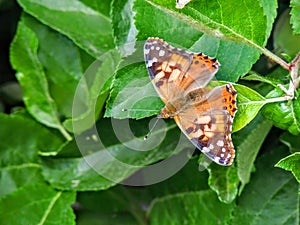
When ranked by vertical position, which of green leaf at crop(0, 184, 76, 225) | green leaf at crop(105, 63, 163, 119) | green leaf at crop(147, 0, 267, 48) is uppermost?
green leaf at crop(147, 0, 267, 48)

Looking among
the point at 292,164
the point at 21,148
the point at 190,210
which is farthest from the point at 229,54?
the point at 21,148

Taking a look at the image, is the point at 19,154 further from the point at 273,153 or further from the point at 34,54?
the point at 273,153

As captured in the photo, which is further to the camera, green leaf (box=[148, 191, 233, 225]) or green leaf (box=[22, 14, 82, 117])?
green leaf (box=[22, 14, 82, 117])

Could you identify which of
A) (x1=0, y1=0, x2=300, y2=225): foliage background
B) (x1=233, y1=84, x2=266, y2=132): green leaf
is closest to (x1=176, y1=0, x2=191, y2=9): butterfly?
(x1=0, y1=0, x2=300, y2=225): foliage background

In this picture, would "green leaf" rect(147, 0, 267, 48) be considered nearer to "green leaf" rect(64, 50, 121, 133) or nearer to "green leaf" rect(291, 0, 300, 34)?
"green leaf" rect(291, 0, 300, 34)

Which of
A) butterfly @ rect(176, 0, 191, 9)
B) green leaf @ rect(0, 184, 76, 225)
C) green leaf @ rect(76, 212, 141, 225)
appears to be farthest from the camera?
green leaf @ rect(76, 212, 141, 225)

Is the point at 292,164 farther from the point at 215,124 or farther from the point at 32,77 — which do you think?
the point at 32,77

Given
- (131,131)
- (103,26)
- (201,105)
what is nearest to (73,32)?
(103,26)

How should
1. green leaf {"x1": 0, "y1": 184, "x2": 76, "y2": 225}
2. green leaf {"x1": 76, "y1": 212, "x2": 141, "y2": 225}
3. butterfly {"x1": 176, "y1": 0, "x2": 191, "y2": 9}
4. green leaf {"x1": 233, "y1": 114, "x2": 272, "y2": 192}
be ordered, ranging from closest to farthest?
Result: butterfly {"x1": 176, "y1": 0, "x2": 191, "y2": 9}
green leaf {"x1": 233, "y1": 114, "x2": 272, "y2": 192}
green leaf {"x1": 0, "y1": 184, "x2": 76, "y2": 225}
green leaf {"x1": 76, "y1": 212, "x2": 141, "y2": 225}
